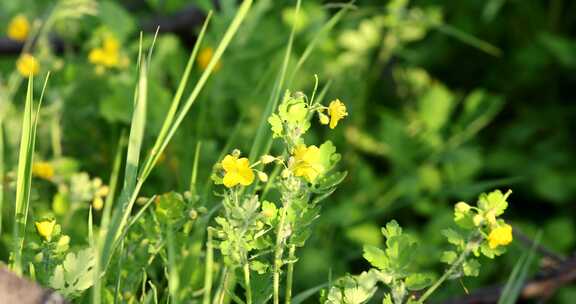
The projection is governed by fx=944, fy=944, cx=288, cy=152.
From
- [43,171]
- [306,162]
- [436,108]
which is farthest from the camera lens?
[436,108]

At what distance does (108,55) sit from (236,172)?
3.42 ft

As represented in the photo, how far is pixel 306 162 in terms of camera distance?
1013 millimetres

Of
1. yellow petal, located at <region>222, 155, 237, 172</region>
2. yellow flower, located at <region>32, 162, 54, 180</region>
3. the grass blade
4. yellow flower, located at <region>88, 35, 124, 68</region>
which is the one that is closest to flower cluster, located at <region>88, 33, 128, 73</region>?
yellow flower, located at <region>88, 35, 124, 68</region>

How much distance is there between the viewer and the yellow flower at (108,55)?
1.98 metres

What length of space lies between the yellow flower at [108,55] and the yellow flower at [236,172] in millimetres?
1010

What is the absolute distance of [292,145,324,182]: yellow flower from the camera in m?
1.01

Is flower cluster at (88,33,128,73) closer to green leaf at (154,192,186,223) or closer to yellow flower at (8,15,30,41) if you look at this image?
yellow flower at (8,15,30,41)

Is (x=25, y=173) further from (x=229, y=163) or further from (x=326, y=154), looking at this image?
(x=326, y=154)

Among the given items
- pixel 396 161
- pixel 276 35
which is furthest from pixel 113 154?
pixel 396 161

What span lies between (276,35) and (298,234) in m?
1.32

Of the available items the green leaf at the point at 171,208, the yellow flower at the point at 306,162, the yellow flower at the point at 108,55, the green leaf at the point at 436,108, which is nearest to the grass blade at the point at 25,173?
the green leaf at the point at 171,208

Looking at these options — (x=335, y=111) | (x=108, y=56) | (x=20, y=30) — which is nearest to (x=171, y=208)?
(x=335, y=111)

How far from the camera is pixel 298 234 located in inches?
41.9

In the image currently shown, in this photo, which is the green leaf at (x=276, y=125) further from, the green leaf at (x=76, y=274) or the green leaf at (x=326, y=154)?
the green leaf at (x=76, y=274)
